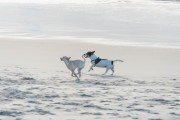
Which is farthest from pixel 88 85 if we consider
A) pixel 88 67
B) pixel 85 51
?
pixel 85 51

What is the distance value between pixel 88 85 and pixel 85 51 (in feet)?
18.0

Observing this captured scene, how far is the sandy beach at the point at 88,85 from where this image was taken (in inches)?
311

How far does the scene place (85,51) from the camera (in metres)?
15.8

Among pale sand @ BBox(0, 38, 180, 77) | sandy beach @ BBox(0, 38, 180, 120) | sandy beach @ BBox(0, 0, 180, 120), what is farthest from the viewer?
pale sand @ BBox(0, 38, 180, 77)

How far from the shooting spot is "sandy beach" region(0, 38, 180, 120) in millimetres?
7902

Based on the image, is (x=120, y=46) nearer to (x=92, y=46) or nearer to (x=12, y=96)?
(x=92, y=46)

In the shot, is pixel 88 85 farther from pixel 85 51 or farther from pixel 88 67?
pixel 85 51

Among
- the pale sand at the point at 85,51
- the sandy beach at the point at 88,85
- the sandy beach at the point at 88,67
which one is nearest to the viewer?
the sandy beach at the point at 88,85

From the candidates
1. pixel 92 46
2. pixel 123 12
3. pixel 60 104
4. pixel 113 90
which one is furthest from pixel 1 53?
pixel 123 12

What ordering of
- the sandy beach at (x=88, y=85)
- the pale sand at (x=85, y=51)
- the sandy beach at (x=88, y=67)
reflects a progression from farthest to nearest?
A: 1. the pale sand at (x=85, y=51)
2. the sandy beach at (x=88, y=67)
3. the sandy beach at (x=88, y=85)

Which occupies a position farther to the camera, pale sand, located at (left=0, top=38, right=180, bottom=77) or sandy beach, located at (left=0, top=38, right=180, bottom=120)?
pale sand, located at (left=0, top=38, right=180, bottom=77)

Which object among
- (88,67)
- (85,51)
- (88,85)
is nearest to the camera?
(88,85)

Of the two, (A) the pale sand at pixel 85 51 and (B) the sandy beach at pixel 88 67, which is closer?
(B) the sandy beach at pixel 88 67

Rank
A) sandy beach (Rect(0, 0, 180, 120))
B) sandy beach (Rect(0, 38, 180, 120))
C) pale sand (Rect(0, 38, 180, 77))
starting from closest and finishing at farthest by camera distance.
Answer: sandy beach (Rect(0, 38, 180, 120)), sandy beach (Rect(0, 0, 180, 120)), pale sand (Rect(0, 38, 180, 77))
